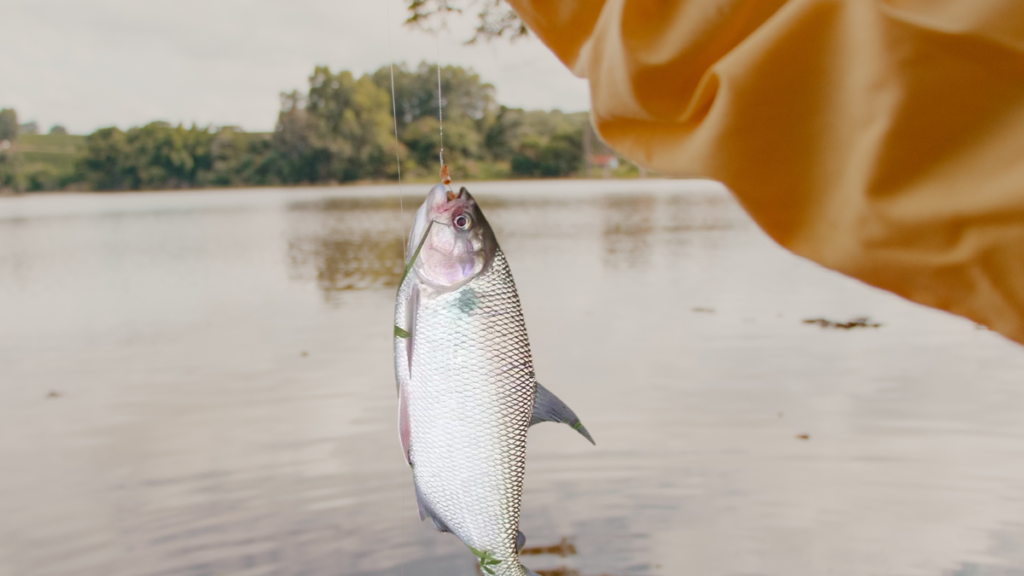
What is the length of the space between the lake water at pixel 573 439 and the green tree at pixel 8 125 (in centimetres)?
7144

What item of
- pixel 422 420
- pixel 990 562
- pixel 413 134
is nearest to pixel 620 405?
pixel 990 562

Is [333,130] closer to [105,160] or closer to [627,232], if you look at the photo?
[105,160]

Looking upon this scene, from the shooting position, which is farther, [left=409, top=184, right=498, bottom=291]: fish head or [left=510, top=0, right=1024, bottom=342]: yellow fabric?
[left=409, top=184, right=498, bottom=291]: fish head

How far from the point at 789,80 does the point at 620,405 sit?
5.00m

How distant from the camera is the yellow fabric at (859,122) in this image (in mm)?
945

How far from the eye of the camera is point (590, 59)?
4.40ft

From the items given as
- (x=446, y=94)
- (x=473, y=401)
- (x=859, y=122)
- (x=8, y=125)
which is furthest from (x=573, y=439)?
(x=8, y=125)

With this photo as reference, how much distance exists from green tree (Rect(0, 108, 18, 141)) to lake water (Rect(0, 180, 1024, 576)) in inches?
Answer: 2813

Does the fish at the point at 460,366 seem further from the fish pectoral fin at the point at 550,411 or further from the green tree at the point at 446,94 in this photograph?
the green tree at the point at 446,94

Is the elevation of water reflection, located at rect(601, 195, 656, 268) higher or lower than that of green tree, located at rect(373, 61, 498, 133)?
lower

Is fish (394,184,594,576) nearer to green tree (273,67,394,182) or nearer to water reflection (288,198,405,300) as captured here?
water reflection (288,198,405,300)

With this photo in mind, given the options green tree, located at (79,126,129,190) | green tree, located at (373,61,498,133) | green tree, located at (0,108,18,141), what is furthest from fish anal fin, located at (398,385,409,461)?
green tree, located at (0,108,18,141)

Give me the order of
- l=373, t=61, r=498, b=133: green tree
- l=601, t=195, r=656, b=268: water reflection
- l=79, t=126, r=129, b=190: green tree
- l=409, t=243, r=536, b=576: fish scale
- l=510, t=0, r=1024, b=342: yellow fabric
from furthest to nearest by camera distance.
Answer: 1. l=79, t=126, r=129, b=190: green tree
2. l=373, t=61, r=498, b=133: green tree
3. l=601, t=195, r=656, b=268: water reflection
4. l=409, t=243, r=536, b=576: fish scale
5. l=510, t=0, r=1024, b=342: yellow fabric

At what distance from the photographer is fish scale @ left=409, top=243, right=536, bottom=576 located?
4.29 ft
